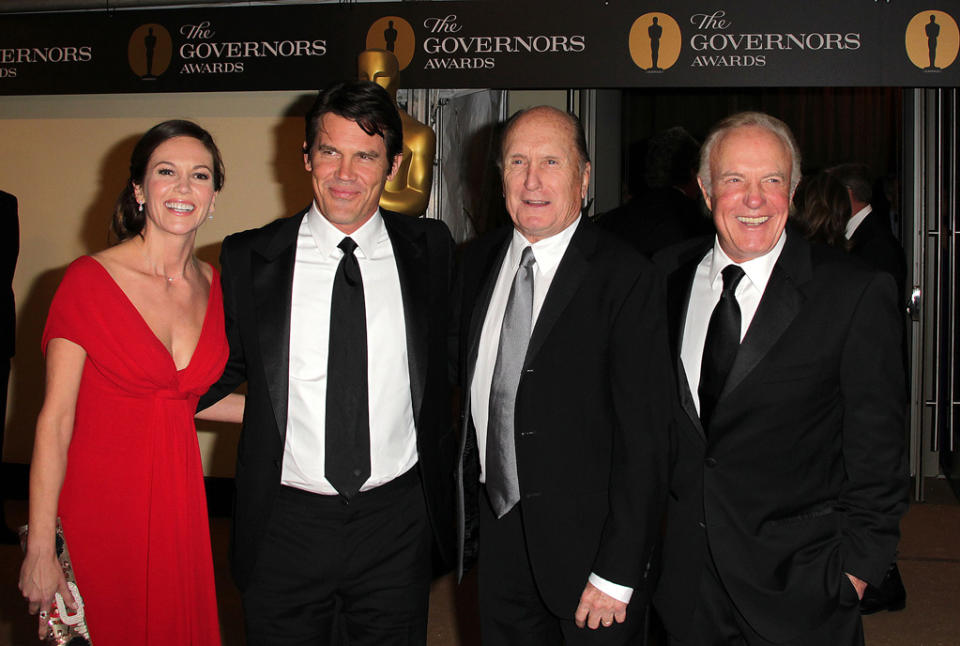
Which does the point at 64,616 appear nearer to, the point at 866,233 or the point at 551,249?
the point at 551,249

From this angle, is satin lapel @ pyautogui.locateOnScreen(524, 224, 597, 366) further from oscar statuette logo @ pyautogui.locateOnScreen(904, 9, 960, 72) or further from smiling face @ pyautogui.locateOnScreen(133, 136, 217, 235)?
oscar statuette logo @ pyautogui.locateOnScreen(904, 9, 960, 72)

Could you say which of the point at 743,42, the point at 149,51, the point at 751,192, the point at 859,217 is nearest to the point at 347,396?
the point at 751,192

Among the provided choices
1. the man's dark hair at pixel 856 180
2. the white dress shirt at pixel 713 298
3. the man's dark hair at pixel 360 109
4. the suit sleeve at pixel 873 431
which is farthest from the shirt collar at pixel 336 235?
the man's dark hair at pixel 856 180

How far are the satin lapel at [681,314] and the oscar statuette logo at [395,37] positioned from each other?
8.72 feet

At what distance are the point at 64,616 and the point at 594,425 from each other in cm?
132

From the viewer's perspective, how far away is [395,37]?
4.45m

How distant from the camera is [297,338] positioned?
6.98 ft

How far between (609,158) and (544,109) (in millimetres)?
5975

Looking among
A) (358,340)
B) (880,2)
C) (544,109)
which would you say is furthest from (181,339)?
(880,2)

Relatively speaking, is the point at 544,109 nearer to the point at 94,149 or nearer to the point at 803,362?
the point at 803,362

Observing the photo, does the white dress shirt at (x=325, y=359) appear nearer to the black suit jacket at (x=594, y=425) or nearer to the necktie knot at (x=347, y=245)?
the necktie knot at (x=347, y=245)

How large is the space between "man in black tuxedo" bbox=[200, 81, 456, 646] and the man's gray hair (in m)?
0.74

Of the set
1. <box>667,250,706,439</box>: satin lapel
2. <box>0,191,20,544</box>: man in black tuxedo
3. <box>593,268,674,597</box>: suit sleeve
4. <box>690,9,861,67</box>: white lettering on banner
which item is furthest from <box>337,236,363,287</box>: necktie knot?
<box>0,191,20,544</box>: man in black tuxedo

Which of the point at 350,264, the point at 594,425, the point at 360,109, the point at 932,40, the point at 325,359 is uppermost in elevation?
the point at 932,40
